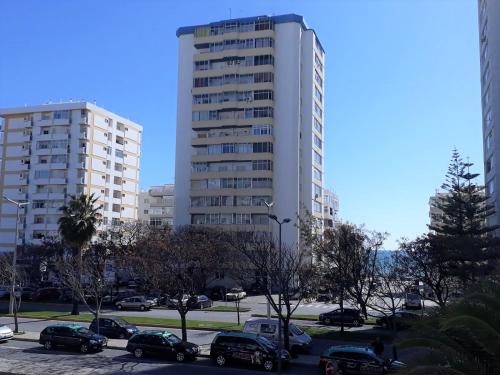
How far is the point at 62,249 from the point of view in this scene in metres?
67.6

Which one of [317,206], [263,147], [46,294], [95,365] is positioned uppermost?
[263,147]

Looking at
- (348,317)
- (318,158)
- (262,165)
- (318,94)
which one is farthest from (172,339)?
(318,94)

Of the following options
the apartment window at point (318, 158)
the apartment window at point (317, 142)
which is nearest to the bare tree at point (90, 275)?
the apartment window at point (318, 158)

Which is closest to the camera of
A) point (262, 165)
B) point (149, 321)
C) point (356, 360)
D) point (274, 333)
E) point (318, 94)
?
point (356, 360)

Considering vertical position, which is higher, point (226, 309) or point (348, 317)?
point (348, 317)

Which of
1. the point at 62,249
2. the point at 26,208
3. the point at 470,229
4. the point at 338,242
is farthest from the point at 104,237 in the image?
the point at 470,229

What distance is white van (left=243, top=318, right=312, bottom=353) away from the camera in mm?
30031

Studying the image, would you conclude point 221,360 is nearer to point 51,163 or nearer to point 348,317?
point 348,317

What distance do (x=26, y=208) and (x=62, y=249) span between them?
1108 inches

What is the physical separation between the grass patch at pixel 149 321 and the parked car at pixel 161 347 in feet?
35.9

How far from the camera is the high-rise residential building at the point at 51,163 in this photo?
297 ft

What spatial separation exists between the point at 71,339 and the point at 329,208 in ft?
270

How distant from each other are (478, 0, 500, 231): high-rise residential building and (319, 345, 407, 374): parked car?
1081 inches

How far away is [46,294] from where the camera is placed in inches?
2392
